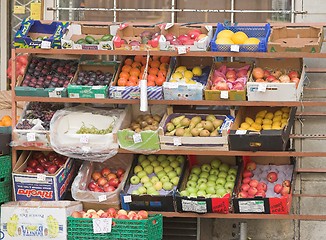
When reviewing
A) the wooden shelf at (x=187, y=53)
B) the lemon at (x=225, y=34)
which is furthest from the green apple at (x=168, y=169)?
the lemon at (x=225, y=34)

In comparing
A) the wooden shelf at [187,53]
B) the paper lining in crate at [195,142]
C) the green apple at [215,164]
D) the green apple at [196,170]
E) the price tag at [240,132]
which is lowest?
the green apple at [196,170]

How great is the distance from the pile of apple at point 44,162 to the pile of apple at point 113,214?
2.20 ft

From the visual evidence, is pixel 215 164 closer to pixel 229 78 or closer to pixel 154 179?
pixel 154 179

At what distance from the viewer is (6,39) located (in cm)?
1110

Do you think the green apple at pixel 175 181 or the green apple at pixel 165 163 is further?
the green apple at pixel 165 163

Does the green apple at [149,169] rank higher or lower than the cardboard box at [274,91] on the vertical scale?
lower

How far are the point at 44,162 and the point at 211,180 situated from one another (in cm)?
176

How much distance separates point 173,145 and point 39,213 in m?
1.46

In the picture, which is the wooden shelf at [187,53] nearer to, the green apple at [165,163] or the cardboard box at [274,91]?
the cardboard box at [274,91]

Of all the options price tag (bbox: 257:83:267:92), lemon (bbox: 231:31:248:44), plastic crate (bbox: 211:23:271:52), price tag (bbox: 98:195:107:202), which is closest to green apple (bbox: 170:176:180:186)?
price tag (bbox: 98:195:107:202)

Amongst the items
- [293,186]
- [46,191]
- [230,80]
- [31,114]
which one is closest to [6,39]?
[31,114]

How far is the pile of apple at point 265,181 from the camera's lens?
30.1 feet

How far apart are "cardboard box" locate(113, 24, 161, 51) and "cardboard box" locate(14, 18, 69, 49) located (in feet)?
1.91

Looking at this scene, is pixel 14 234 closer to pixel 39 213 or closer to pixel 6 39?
pixel 39 213
